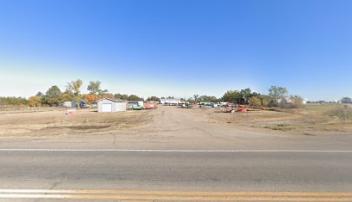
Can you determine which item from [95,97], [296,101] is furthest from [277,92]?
[95,97]

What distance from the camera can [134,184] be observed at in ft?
20.0

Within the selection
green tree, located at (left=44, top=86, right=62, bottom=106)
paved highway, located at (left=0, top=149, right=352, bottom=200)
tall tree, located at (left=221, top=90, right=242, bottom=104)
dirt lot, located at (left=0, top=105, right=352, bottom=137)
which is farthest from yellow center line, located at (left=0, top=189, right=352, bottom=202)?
tall tree, located at (left=221, top=90, right=242, bottom=104)

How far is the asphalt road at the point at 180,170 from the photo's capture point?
602 cm

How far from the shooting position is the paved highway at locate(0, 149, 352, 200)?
235 inches

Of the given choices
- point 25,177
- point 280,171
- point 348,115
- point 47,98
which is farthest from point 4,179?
point 47,98

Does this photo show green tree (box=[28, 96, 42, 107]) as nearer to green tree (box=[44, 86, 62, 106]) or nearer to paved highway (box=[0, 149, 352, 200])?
green tree (box=[44, 86, 62, 106])

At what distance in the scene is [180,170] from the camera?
7.27 metres

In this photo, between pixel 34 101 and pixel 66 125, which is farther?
pixel 34 101

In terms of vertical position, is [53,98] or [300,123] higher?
[53,98]

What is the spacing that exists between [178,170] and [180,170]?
4cm

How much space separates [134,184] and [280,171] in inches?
128

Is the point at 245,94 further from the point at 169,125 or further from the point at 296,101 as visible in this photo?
the point at 169,125

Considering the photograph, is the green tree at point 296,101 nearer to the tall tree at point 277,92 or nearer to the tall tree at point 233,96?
the tall tree at point 277,92

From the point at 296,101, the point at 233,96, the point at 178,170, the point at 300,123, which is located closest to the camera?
the point at 178,170
